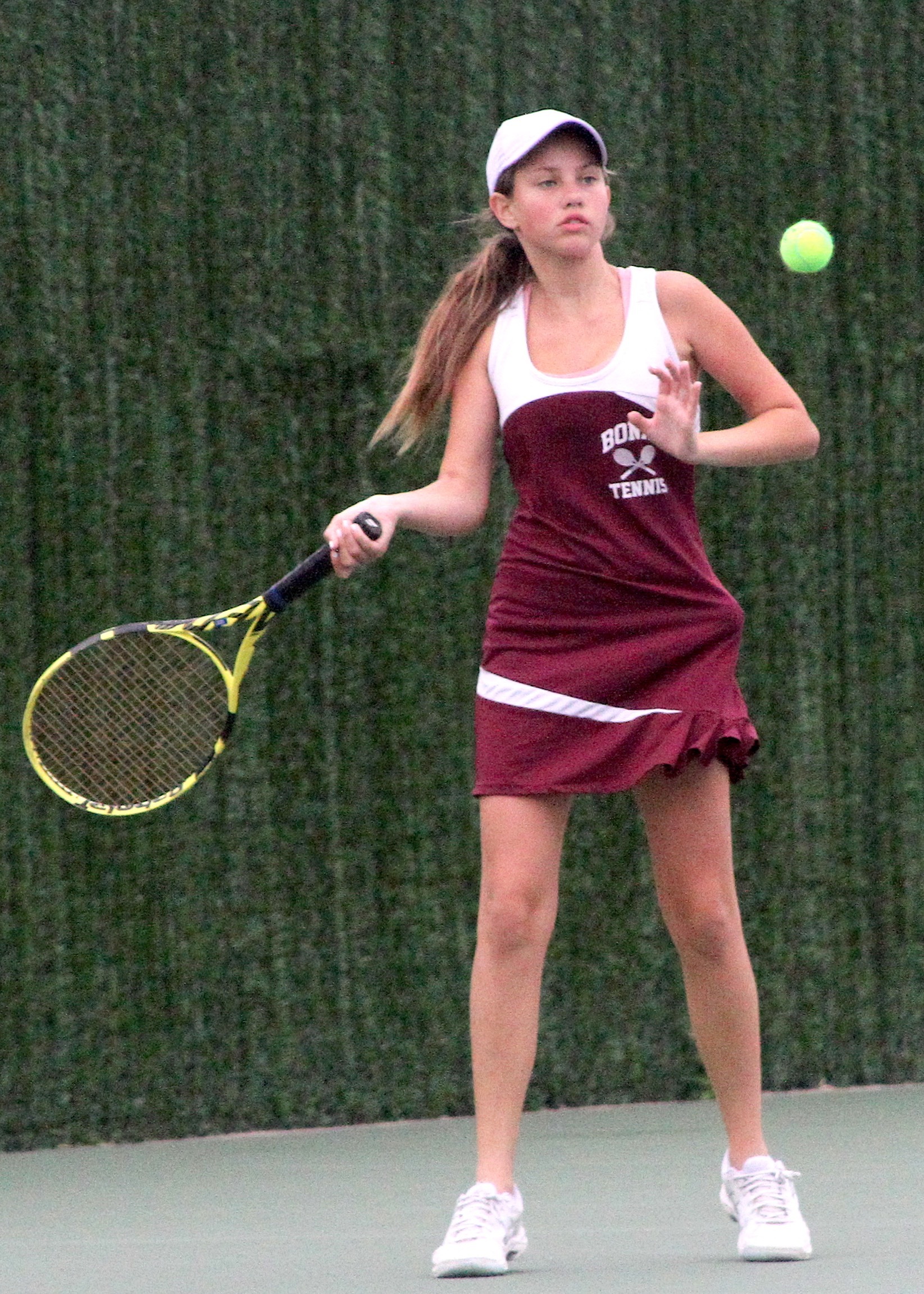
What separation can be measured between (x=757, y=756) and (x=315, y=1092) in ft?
3.70

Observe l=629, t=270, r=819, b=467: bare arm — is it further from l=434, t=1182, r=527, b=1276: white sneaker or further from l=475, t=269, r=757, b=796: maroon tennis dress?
l=434, t=1182, r=527, b=1276: white sneaker

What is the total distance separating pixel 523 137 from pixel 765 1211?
1.53m

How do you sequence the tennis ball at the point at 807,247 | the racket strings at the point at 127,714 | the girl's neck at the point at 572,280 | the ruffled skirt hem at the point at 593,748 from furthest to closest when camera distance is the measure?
the tennis ball at the point at 807,247, the racket strings at the point at 127,714, the girl's neck at the point at 572,280, the ruffled skirt hem at the point at 593,748

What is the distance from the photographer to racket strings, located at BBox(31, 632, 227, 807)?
126 inches

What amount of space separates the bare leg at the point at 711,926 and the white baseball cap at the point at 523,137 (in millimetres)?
892

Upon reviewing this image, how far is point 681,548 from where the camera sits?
2.88m

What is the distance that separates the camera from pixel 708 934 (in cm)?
287

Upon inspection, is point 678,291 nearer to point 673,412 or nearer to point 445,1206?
point 673,412

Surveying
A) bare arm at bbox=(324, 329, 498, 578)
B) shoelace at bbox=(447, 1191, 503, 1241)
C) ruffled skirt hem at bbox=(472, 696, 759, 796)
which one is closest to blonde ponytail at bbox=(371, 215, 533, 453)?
bare arm at bbox=(324, 329, 498, 578)

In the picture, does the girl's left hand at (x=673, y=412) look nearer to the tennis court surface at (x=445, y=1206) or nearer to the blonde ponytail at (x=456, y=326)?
the blonde ponytail at (x=456, y=326)

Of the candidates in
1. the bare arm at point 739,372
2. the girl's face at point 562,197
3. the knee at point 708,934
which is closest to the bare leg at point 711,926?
the knee at point 708,934

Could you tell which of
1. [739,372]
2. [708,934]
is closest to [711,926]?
[708,934]

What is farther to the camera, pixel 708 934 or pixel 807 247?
pixel 807 247

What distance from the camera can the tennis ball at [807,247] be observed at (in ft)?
13.4
